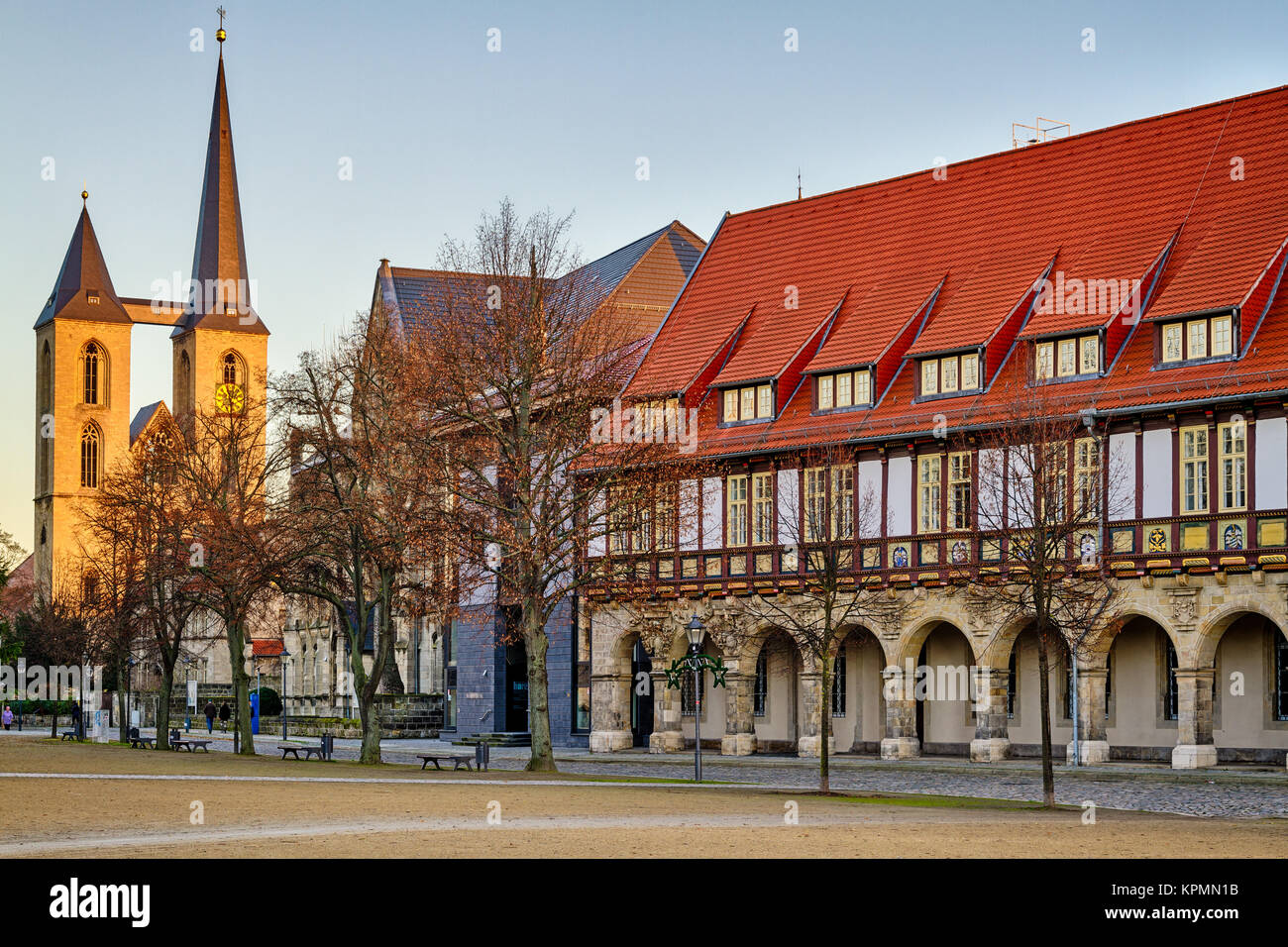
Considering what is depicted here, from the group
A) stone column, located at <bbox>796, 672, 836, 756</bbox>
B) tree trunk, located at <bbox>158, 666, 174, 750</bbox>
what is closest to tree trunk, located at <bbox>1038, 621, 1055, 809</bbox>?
stone column, located at <bbox>796, 672, 836, 756</bbox>

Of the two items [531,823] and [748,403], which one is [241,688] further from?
[531,823]

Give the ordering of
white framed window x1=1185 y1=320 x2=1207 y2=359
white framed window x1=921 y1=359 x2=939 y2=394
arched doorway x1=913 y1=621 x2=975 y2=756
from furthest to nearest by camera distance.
Answer: arched doorway x1=913 y1=621 x2=975 y2=756, white framed window x1=921 y1=359 x2=939 y2=394, white framed window x1=1185 y1=320 x2=1207 y2=359

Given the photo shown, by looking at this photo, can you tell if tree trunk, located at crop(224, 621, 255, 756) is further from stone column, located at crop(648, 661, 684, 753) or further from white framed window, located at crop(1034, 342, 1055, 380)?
white framed window, located at crop(1034, 342, 1055, 380)

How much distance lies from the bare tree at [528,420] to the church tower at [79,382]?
4587 inches

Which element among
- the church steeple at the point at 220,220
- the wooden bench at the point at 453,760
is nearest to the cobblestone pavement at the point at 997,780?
the wooden bench at the point at 453,760

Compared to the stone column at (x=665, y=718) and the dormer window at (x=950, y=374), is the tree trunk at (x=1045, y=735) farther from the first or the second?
the stone column at (x=665, y=718)

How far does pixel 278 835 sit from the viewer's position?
23.9 meters

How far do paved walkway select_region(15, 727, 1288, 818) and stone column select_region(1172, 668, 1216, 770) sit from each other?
459mm

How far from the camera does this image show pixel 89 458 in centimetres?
16125

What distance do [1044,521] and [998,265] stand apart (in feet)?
67.1

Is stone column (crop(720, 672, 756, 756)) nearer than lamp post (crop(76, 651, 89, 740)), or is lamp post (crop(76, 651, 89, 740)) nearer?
stone column (crop(720, 672, 756, 756))

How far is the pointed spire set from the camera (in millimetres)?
161750
